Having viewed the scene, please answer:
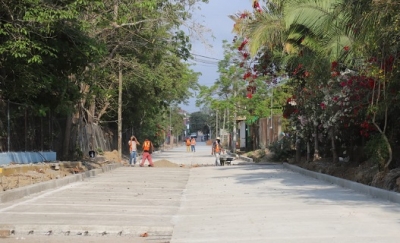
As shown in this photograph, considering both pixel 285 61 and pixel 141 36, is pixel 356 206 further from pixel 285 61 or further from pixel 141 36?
pixel 141 36

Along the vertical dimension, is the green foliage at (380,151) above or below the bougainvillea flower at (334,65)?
below

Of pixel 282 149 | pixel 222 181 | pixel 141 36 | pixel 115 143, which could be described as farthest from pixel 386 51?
pixel 115 143

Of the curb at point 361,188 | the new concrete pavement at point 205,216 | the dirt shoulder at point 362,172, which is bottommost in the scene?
the new concrete pavement at point 205,216

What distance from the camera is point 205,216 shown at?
11.2 m

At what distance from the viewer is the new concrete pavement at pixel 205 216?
356 inches

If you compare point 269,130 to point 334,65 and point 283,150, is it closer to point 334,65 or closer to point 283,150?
point 283,150

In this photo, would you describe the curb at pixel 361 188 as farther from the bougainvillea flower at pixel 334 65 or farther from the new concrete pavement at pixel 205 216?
the bougainvillea flower at pixel 334 65

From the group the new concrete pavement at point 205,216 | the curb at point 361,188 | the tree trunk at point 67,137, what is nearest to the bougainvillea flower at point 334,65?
the curb at point 361,188

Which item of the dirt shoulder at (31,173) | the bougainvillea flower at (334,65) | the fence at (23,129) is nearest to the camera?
the dirt shoulder at (31,173)

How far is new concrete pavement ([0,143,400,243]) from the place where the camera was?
9.03 meters

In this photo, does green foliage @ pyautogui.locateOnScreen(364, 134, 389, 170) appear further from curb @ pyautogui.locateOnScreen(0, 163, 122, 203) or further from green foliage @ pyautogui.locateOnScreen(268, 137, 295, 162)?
green foliage @ pyautogui.locateOnScreen(268, 137, 295, 162)

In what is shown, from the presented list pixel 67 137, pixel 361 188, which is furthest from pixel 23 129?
pixel 361 188

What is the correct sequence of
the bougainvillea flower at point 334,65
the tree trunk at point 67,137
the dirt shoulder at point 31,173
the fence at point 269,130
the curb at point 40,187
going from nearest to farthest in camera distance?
the curb at point 40,187 → the dirt shoulder at point 31,173 → the bougainvillea flower at point 334,65 → the tree trunk at point 67,137 → the fence at point 269,130

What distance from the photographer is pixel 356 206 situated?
12086 millimetres
